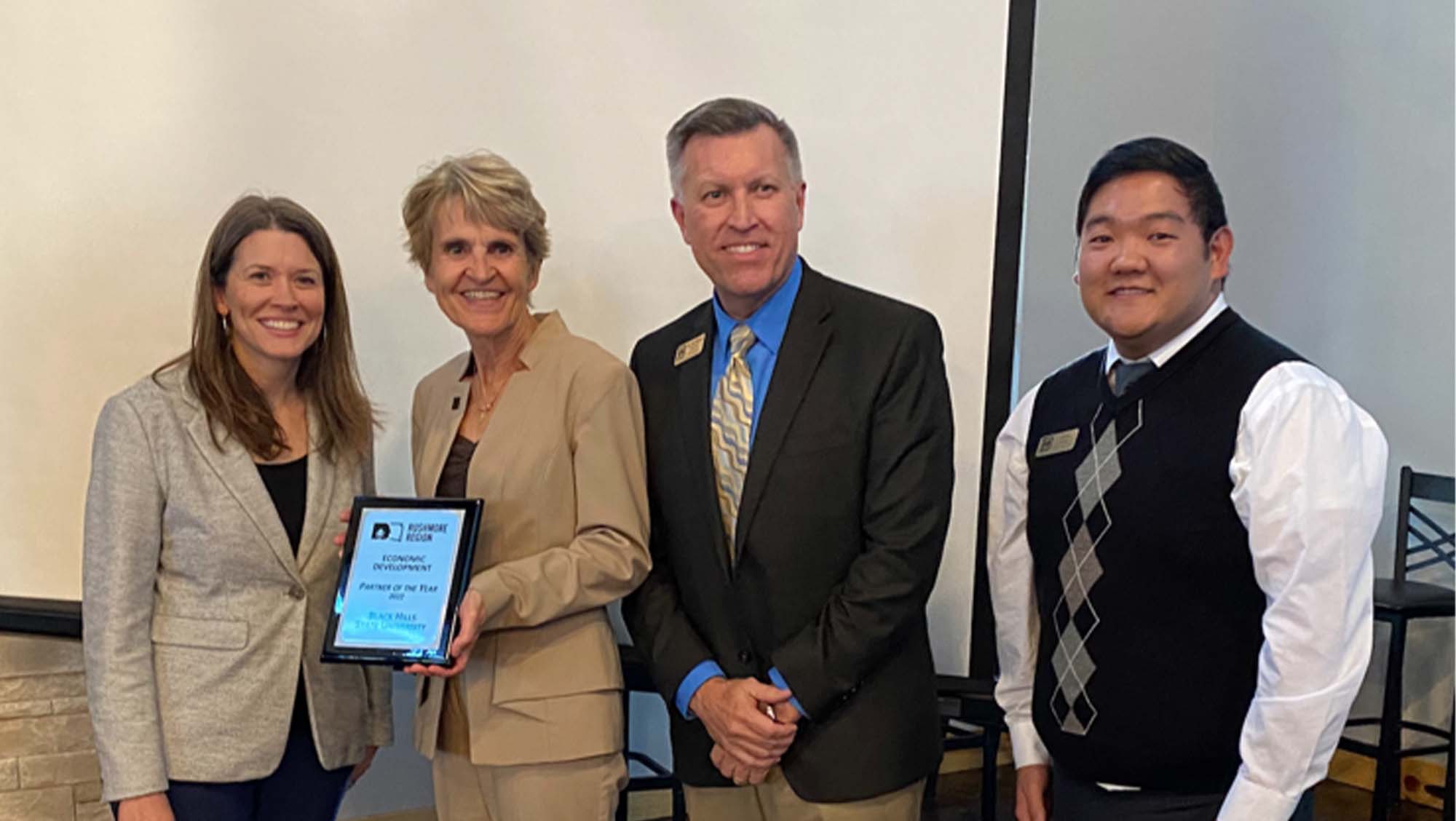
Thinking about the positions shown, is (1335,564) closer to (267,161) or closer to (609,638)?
(609,638)

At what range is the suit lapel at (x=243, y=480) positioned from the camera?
1.87 metres

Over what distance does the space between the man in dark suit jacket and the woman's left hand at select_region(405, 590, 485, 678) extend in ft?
1.05

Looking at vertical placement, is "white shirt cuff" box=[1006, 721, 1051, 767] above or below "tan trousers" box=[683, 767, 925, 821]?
above

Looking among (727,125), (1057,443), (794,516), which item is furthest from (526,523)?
(1057,443)

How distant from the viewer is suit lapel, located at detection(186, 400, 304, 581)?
1.87 m

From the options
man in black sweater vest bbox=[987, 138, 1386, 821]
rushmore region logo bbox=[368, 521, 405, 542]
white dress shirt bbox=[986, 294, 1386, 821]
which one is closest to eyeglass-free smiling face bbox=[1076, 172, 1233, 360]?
man in black sweater vest bbox=[987, 138, 1386, 821]

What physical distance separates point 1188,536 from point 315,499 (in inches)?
52.8

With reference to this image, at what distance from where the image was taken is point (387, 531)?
6.20ft

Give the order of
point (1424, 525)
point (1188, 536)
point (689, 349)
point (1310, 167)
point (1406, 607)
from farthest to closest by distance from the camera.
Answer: point (1310, 167)
point (1424, 525)
point (1406, 607)
point (689, 349)
point (1188, 536)

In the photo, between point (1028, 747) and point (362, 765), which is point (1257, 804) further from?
point (362, 765)

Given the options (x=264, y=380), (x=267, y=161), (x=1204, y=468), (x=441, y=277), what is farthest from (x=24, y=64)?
(x=1204, y=468)

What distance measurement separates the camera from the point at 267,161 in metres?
2.60

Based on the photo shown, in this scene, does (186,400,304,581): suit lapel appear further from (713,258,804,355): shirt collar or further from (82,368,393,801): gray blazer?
(713,258,804,355): shirt collar

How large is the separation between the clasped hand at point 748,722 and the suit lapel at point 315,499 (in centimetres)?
67
